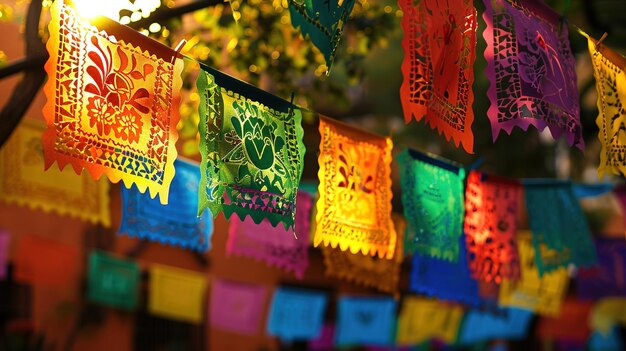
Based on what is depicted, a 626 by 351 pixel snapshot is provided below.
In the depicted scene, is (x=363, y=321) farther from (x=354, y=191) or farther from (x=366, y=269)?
(x=354, y=191)

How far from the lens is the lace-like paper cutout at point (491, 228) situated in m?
7.30

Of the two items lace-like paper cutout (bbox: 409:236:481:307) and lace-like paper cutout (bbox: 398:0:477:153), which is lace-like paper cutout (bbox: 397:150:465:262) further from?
lace-like paper cutout (bbox: 398:0:477:153)

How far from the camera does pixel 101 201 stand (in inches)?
284

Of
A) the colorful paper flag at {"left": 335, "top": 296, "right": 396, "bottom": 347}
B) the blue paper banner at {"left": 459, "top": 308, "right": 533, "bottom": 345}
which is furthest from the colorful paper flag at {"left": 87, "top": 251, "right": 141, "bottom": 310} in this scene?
the blue paper banner at {"left": 459, "top": 308, "right": 533, "bottom": 345}

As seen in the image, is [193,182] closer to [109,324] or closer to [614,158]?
[614,158]

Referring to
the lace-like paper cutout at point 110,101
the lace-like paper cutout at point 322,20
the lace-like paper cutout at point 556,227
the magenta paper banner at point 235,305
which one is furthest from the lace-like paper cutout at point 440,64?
the magenta paper banner at point 235,305

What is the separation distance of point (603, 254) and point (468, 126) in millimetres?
5811

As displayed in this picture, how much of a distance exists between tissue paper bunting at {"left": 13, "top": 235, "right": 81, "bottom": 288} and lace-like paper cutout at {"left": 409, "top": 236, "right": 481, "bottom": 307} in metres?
3.71

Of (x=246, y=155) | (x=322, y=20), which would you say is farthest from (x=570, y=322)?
(x=322, y=20)

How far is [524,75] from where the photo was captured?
16.9ft

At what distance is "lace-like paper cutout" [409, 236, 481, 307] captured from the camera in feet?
25.2

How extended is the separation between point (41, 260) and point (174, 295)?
1646 millimetres

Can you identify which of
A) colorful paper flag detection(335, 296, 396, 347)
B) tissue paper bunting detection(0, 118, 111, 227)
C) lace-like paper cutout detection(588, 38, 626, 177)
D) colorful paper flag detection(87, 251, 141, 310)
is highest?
lace-like paper cutout detection(588, 38, 626, 177)

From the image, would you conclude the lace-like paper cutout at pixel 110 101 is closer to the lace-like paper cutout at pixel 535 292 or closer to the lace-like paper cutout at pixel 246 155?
the lace-like paper cutout at pixel 246 155
